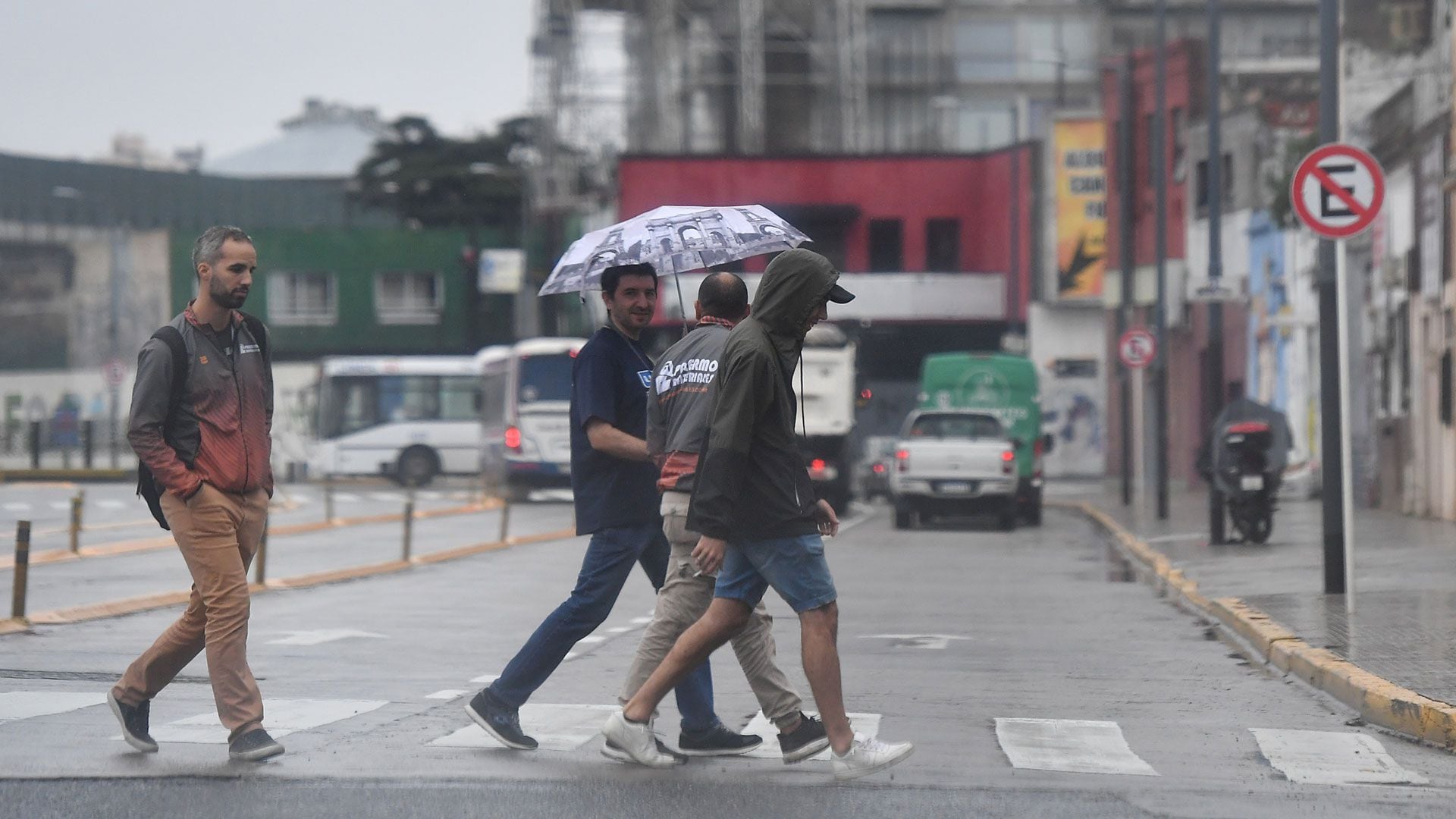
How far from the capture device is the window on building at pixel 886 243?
63.8 m

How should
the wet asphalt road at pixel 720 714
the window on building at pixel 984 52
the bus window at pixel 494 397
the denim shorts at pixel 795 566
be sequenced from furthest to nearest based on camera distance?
the window on building at pixel 984 52 < the bus window at pixel 494 397 < the denim shorts at pixel 795 566 < the wet asphalt road at pixel 720 714

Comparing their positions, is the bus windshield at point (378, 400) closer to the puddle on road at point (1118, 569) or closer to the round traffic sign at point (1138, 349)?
the round traffic sign at point (1138, 349)

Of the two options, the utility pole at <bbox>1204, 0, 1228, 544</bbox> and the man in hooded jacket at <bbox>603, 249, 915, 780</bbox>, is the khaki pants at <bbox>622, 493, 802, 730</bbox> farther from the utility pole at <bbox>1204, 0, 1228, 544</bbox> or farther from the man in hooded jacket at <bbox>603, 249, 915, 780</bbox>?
the utility pole at <bbox>1204, 0, 1228, 544</bbox>

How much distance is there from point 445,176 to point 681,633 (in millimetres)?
76642

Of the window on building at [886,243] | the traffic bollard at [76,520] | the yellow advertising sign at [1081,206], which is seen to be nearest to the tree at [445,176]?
the window on building at [886,243]

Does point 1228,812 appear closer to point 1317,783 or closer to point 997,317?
point 1317,783

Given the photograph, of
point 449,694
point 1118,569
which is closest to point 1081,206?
point 1118,569

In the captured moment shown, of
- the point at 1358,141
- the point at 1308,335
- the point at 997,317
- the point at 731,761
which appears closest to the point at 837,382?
the point at 1308,335

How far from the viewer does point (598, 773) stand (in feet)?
25.1

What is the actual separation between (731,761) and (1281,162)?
3266 centimetres

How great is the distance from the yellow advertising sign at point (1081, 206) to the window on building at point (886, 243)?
9507 mm

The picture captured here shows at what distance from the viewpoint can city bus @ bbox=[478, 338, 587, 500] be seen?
40125 mm

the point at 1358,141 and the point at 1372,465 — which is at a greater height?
the point at 1358,141

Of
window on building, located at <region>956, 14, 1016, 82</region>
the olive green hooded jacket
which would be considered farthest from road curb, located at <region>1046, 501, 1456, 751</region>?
window on building, located at <region>956, 14, 1016, 82</region>
